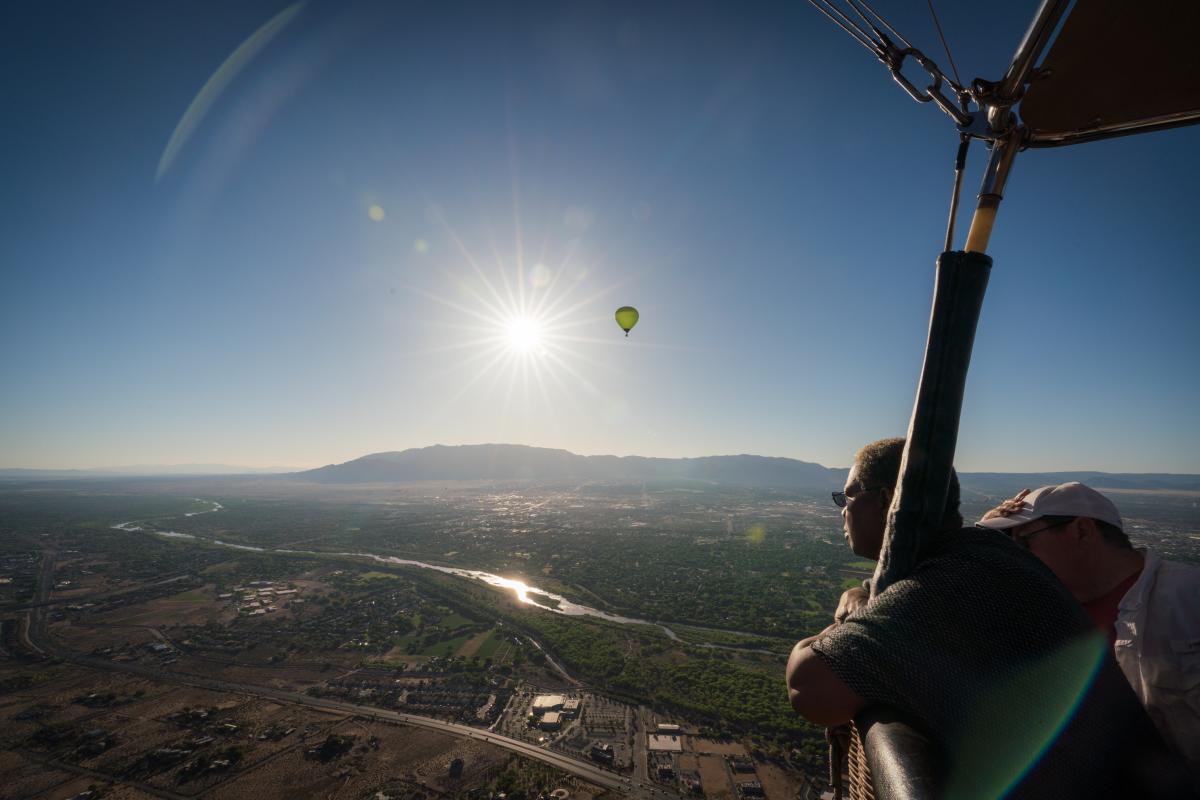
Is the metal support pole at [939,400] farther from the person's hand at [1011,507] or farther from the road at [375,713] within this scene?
the road at [375,713]

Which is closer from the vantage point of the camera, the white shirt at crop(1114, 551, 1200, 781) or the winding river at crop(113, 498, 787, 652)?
the white shirt at crop(1114, 551, 1200, 781)

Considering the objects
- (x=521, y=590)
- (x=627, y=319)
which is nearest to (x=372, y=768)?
(x=627, y=319)

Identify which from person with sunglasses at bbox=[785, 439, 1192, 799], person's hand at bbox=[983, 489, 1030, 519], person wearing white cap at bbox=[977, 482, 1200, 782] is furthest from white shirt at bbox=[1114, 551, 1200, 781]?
person with sunglasses at bbox=[785, 439, 1192, 799]

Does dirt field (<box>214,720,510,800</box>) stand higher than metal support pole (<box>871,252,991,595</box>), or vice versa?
metal support pole (<box>871,252,991,595</box>)

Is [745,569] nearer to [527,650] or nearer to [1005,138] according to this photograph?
[527,650]

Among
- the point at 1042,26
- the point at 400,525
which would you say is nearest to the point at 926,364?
the point at 1042,26

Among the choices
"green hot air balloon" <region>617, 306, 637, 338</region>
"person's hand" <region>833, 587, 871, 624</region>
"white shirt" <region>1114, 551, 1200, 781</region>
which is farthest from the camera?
"green hot air balloon" <region>617, 306, 637, 338</region>

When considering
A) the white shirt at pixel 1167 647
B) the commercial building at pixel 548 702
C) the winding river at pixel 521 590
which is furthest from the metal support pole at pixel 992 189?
the winding river at pixel 521 590

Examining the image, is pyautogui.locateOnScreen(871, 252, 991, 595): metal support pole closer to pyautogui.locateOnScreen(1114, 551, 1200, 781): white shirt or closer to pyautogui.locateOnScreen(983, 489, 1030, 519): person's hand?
pyautogui.locateOnScreen(1114, 551, 1200, 781): white shirt
